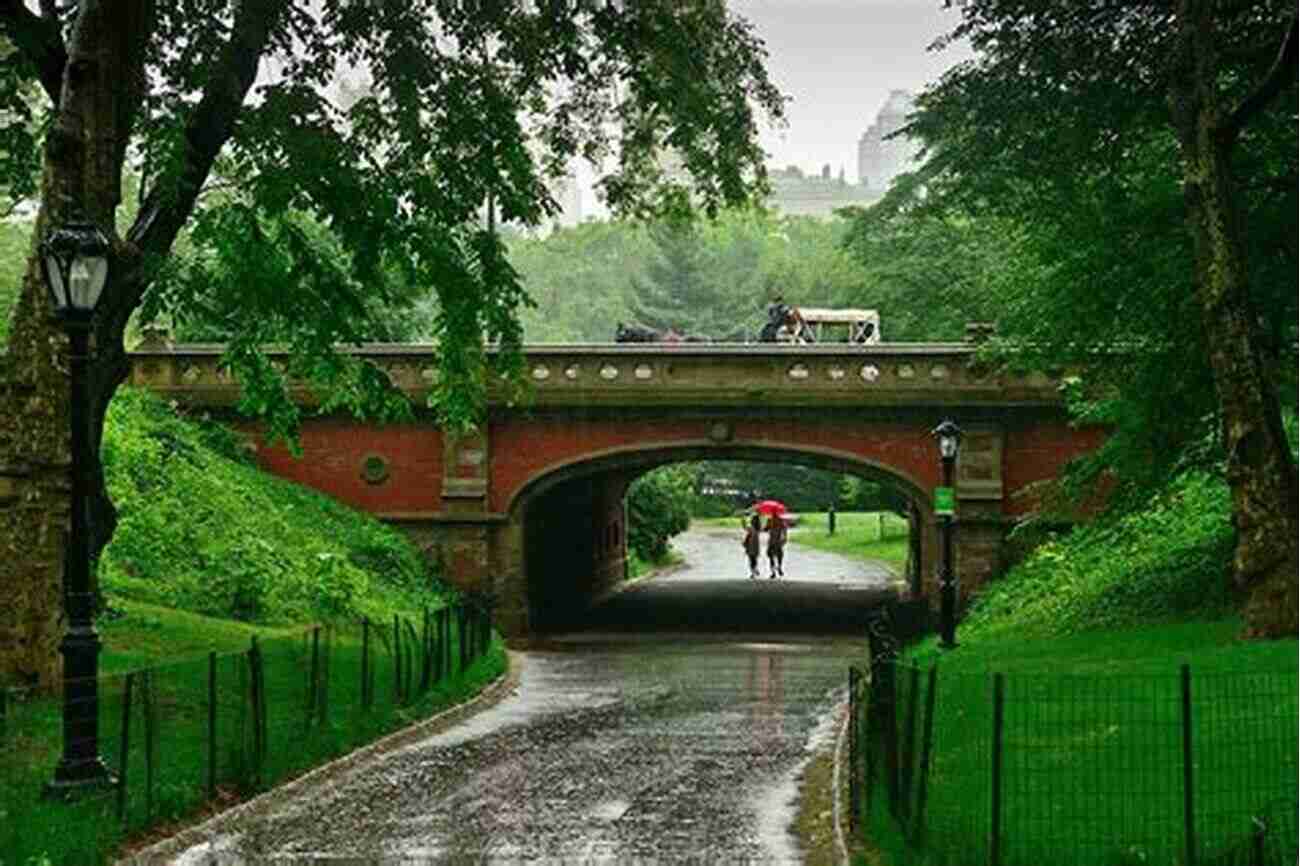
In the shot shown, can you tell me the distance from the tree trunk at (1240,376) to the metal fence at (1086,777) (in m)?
2.31

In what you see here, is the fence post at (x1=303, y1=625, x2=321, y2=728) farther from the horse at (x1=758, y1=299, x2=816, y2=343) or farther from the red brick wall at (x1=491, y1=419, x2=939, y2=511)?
the horse at (x1=758, y1=299, x2=816, y2=343)

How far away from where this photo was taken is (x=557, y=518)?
136ft

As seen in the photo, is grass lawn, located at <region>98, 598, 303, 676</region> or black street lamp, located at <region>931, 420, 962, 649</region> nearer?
grass lawn, located at <region>98, 598, 303, 676</region>

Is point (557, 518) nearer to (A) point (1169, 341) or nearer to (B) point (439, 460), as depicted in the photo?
(B) point (439, 460)

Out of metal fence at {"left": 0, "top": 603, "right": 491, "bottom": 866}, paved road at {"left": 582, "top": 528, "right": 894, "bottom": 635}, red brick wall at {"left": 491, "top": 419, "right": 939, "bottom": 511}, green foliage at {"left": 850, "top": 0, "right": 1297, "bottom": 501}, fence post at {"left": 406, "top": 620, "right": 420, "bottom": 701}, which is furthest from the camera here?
paved road at {"left": 582, "top": 528, "right": 894, "bottom": 635}

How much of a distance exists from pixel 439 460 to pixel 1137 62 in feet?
59.0

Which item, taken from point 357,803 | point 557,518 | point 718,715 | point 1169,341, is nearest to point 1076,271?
point 1169,341

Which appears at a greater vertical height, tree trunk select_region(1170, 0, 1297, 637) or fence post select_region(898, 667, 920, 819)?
tree trunk select_region(1170, 0, 1297, 637)

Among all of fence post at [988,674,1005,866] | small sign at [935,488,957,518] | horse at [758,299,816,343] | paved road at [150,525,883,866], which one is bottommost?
paved road at [150,525,883,866]

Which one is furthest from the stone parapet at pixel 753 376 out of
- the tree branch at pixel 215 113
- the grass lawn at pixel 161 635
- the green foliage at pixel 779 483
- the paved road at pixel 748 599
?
the green foliage at pixel 779 483

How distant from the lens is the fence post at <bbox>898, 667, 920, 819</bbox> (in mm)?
10680

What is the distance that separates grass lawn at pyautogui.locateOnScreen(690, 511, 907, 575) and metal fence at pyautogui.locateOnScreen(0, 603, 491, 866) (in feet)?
125

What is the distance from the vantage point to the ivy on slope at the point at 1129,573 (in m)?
20.8

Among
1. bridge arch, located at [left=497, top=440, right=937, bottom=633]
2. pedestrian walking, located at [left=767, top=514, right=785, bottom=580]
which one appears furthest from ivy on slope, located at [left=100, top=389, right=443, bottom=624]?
pedestrian walking, located at [left=767, top=514, right=785, bottom=580]
